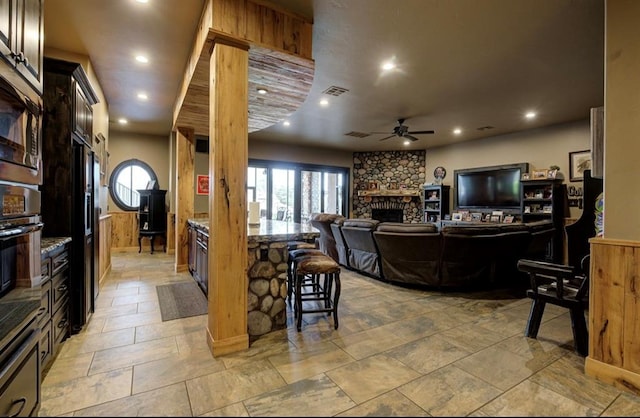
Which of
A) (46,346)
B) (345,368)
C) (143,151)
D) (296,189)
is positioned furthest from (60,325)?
(296,189)

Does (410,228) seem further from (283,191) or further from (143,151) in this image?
(143,151)

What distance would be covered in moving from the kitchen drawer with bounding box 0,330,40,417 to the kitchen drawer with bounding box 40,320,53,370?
455 millimetres

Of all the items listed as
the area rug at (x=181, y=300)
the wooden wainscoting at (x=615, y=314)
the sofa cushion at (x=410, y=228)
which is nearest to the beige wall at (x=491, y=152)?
the area rug at (x=181, y=300)

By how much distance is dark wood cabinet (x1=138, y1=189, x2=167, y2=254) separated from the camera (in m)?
6.46

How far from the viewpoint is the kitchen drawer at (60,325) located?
2.09m

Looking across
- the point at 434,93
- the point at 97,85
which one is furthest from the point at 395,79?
the point at 97,85

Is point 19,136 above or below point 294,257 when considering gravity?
above

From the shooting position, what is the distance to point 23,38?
149cm

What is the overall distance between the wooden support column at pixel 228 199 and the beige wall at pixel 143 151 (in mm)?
5622

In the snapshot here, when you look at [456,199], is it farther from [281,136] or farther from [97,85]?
[97,85]

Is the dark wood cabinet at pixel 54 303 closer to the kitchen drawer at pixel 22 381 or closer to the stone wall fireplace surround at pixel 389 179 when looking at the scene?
the kitchen drawer at pixel 22 381

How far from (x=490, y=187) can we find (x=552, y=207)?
1.41m

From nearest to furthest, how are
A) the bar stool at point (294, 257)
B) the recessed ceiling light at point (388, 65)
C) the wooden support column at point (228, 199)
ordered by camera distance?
the wooden support column at point (228, 199) < the bar stool at point (294, 257) < the recessed ceiling light at point (388, 65)

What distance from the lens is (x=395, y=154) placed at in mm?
8938
